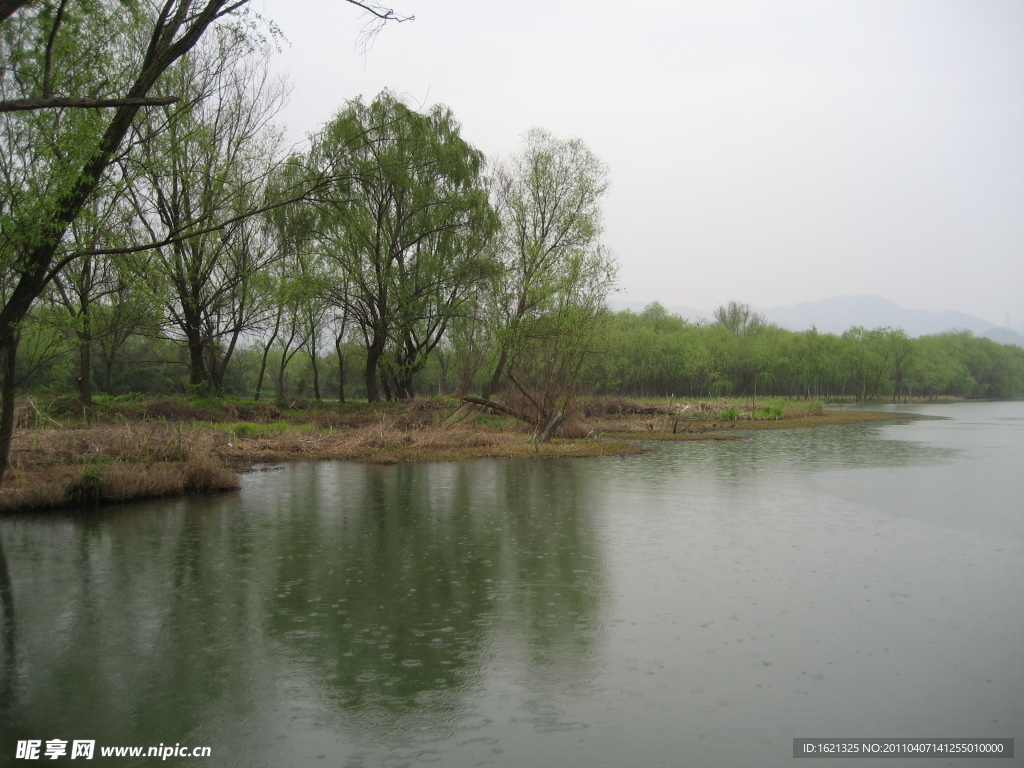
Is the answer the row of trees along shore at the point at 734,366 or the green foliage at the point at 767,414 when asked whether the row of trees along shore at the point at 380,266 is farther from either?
the row of trees along shore at the point at 734,366

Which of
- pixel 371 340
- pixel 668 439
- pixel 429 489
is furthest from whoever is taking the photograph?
pixel 371 340

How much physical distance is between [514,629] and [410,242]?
81.2ft

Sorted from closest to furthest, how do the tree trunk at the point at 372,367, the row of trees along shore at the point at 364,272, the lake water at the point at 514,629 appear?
the lake water at the point at 514,629
the row of trees along shore at the point at 364,272
the tree trunk at the point at 372,367

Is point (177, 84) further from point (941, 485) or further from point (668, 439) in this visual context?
point (941, 485)

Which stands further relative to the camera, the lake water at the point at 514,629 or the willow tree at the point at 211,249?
the willow tree at the point at 211,249

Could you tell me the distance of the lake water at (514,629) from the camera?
14.4 feet

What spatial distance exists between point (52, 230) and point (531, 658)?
226 inches

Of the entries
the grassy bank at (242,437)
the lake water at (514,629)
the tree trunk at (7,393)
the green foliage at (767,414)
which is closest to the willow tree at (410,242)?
the grassy bank at (242,437)

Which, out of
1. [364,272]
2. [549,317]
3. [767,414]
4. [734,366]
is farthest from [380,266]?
[734,366]

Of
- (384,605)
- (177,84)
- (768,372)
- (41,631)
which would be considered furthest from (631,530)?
(768,372)

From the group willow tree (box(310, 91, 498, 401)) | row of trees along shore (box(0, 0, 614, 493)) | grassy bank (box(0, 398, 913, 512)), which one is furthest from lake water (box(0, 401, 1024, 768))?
willow tree (box(310, 91, 498, 401))

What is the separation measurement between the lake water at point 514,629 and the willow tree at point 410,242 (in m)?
17.6

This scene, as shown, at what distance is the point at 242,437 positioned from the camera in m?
19.5

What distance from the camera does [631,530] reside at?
9945 mm
